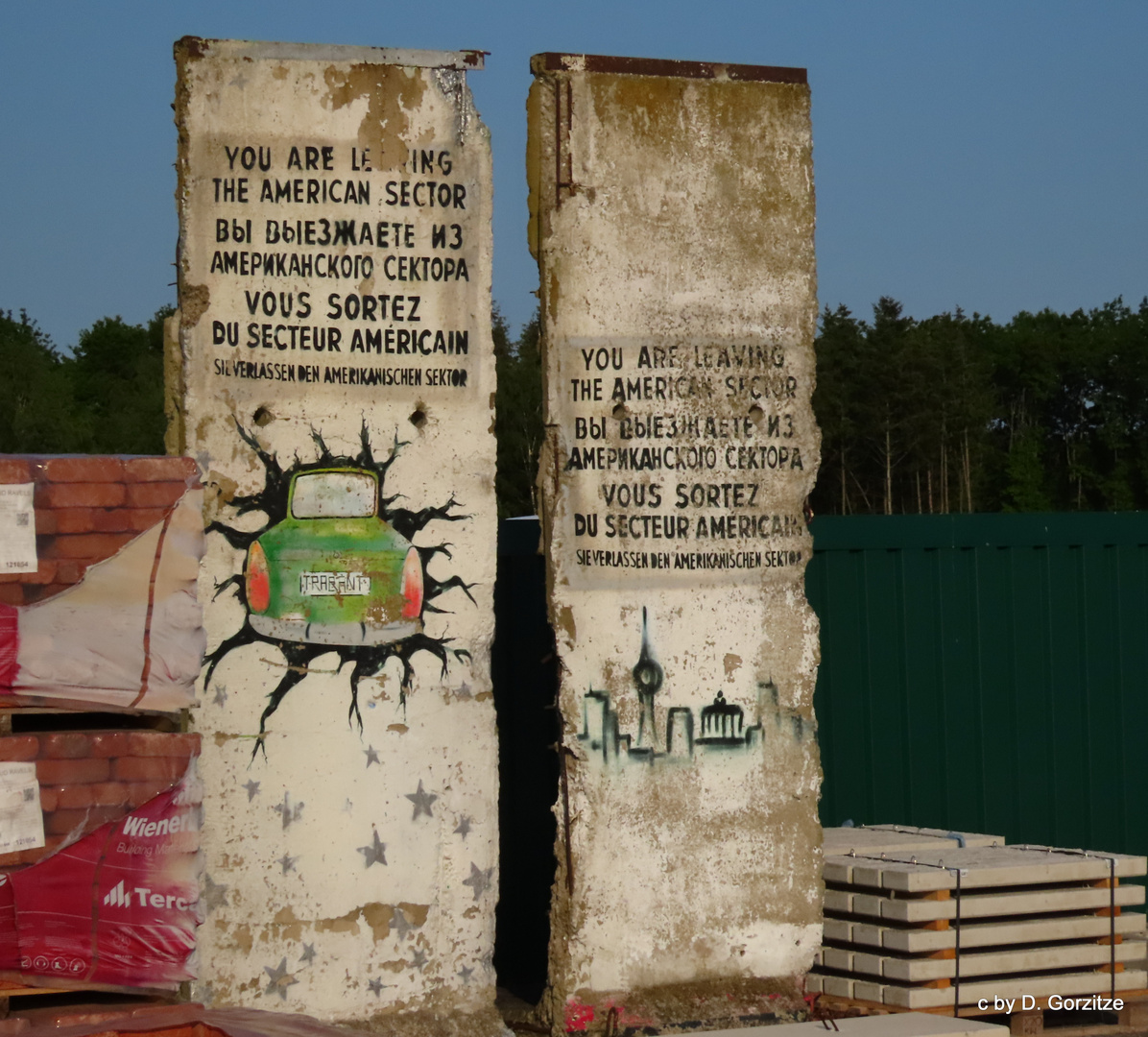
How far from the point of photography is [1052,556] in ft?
29.6

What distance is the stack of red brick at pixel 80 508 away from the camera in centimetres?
581

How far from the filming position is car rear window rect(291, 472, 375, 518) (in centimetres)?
662

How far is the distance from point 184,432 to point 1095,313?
3406 inches

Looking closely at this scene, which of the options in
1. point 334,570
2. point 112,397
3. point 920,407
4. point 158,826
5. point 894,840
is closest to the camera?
point 158,826

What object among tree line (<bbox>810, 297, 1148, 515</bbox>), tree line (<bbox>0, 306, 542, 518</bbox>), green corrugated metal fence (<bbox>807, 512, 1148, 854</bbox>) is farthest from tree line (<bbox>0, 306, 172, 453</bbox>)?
green corrugated metal fence (<bbox>807, 512, 1148, 854</bbox>)

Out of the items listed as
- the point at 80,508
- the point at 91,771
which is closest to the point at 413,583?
the point at 80,508

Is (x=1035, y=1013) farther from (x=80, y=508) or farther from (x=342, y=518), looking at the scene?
(x=80, y=508)

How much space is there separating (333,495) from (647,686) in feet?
5.29

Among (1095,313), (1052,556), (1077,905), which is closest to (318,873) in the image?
(1077,905)

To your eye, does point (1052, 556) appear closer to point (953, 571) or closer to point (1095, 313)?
point (953, 571)

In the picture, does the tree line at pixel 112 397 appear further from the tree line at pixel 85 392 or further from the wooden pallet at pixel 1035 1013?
the wooden pallet at pixel 1035 1013

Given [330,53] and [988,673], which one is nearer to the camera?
[330,53]

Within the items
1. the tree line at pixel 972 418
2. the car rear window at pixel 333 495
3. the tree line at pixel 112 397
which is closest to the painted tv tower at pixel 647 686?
the car rear window at pixel 333 495

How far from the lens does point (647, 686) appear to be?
6.96 m
